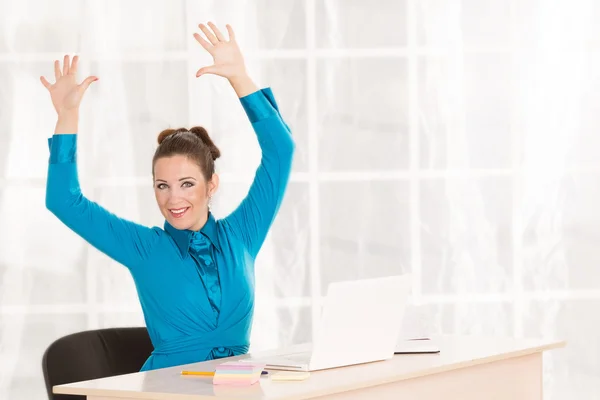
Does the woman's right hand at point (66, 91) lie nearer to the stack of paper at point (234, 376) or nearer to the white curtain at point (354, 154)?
the stack of paper at point (234, 376)

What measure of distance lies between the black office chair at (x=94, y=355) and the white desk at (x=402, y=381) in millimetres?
628

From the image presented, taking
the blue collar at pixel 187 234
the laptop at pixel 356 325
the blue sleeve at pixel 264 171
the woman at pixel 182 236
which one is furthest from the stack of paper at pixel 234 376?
the blue sleeve at pixel 264 171

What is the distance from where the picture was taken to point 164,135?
126 inches

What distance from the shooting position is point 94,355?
126 inches

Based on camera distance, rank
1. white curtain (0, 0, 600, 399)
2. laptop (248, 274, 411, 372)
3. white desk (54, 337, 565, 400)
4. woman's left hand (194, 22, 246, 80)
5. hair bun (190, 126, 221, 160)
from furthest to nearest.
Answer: white curtain (0, 0, 600, 399), hair bun (190, 126, 221, 160), woman's left hand (194, 22, 246, 80), laptop (248, 274, 411, 372), white desk (54, 337, 565, 400)

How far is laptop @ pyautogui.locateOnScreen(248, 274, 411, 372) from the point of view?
2.40 metres

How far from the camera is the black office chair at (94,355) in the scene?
308 centimetres

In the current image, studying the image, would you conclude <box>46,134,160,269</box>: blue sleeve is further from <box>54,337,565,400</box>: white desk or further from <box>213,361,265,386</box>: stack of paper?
<box>213,361,265,386</box>: stack of paper

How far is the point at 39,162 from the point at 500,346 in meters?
2.39

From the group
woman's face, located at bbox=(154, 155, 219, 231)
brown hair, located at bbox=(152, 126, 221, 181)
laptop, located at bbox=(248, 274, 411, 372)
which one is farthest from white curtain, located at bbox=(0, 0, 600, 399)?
laptop, located at bbox=(248, 274, 411, 372)

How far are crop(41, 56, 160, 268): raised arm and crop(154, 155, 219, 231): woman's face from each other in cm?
10

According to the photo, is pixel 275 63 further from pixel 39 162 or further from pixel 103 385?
pixel 103 385

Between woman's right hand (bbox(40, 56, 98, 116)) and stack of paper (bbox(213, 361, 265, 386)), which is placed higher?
woman's right hand (bbox(40, 56, 98, 116))

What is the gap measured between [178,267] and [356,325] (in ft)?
2.42
